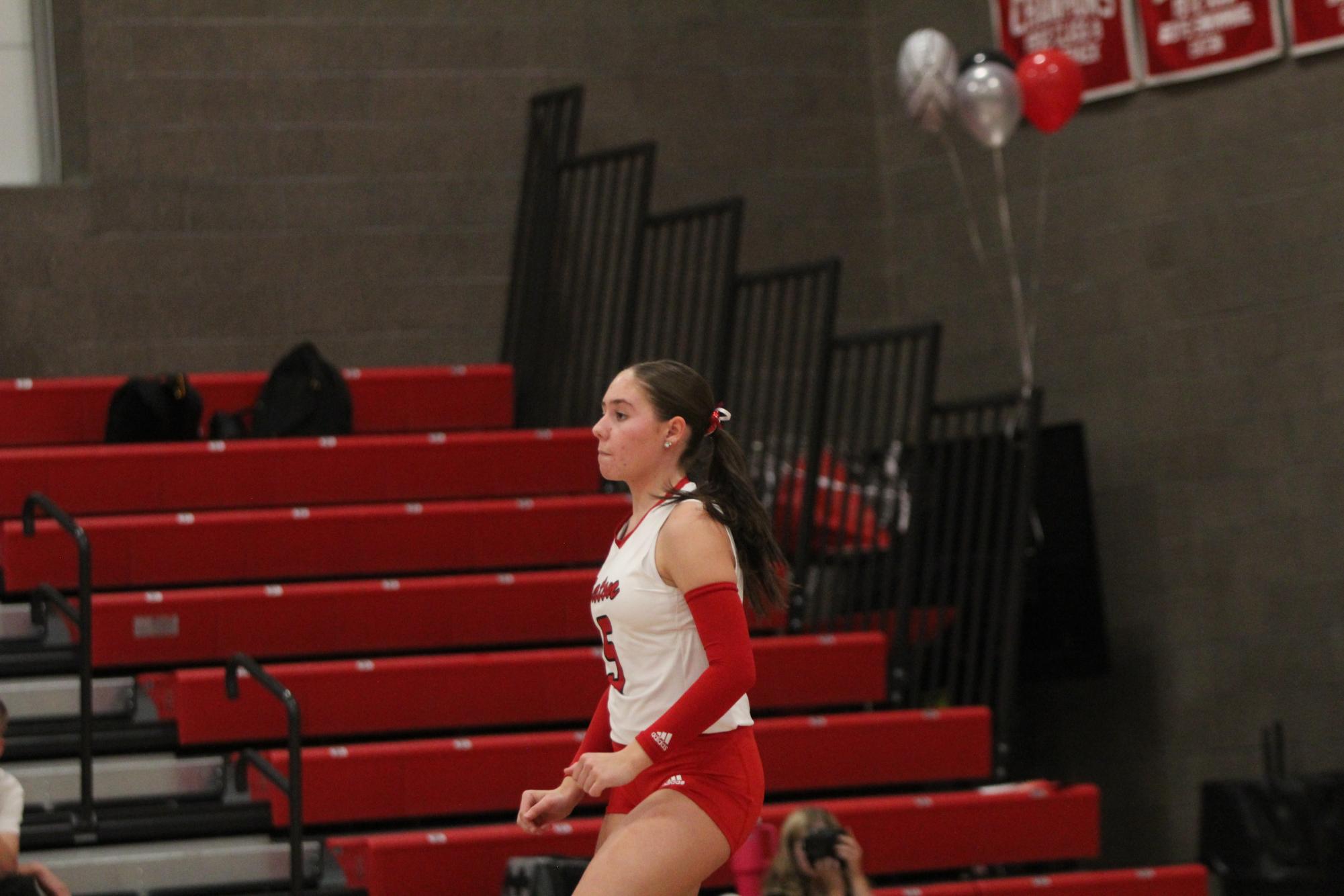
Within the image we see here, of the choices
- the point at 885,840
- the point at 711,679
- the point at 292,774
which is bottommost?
the point at 885,840

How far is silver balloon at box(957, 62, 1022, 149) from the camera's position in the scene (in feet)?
22.9

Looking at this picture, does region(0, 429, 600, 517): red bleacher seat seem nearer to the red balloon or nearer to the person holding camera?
the red balloon

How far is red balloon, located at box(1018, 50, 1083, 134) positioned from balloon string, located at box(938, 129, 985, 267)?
1.11 m

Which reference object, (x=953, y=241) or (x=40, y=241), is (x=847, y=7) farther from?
(x=40, y=241)

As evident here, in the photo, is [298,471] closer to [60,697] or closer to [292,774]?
[60,697]

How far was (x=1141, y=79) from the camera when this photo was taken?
7.64 metres

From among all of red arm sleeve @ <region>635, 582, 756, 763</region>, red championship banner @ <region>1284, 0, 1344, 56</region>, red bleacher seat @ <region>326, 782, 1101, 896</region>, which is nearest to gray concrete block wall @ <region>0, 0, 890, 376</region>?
red championship banner @ <region>1284, 0, 1344, 56</region>

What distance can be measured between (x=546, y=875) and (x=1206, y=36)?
14.2 ft

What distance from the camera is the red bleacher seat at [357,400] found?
687 cm

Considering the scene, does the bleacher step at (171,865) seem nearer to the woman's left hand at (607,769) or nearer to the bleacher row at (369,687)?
the bleacher row at (369,687)

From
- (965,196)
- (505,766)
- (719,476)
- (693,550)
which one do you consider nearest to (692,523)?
(693,550)

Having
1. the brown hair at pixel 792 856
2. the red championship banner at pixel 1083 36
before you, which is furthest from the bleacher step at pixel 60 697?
the red championship banner at pixel 1083 36

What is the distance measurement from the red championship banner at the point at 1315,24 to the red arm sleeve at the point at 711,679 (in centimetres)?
495

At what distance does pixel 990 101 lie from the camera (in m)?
7.01
